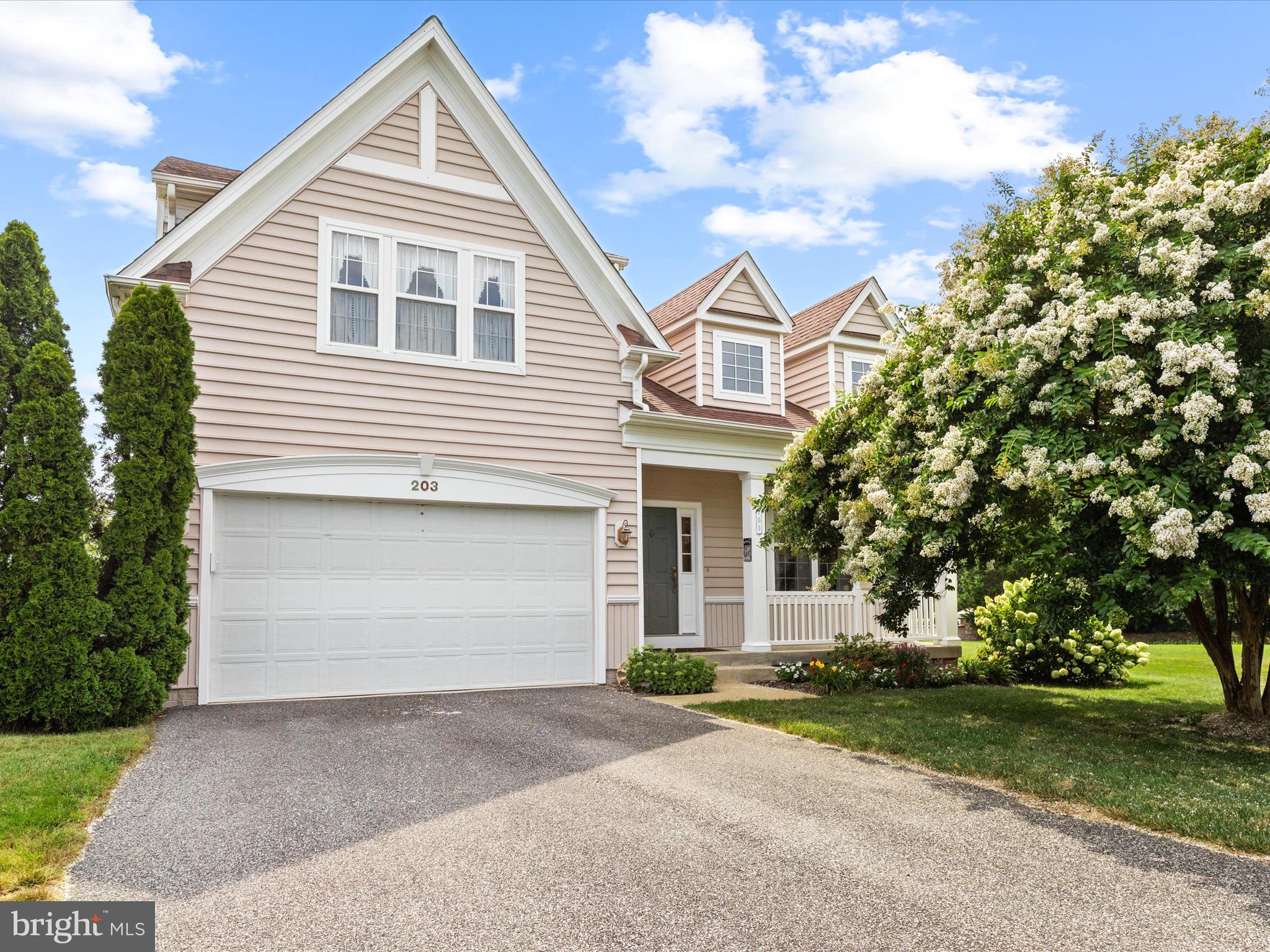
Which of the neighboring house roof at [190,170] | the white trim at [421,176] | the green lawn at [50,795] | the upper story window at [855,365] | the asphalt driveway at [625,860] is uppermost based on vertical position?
the neighboring house roof at [190,170]

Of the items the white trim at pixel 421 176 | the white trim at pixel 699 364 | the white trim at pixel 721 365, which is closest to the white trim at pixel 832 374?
the white trim at pixel 721 365

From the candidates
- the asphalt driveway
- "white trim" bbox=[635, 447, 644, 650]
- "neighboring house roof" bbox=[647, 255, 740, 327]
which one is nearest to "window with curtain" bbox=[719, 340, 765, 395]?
"neighboring house roof" bbox=[647, 255, 740, 327]

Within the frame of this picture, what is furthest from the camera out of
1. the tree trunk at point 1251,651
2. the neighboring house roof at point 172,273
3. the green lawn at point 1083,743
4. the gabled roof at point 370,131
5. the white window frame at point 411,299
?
the white window frame at point 411,299

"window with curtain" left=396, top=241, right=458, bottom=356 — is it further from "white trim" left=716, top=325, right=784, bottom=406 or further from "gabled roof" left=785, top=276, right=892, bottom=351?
"gabled roof" left=785, top=276, right=892, bottom=351

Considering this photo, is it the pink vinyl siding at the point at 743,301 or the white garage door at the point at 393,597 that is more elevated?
the pink vinyl siding at the point at 743,301

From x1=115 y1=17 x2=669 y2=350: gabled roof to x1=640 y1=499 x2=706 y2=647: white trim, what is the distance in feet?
9.38

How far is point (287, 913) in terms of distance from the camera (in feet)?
11.8

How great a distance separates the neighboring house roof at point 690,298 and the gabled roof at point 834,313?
1882mm

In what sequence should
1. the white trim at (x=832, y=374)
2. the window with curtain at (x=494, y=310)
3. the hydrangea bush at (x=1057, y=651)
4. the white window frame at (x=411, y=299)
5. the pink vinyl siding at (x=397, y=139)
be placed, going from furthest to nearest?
the white trim at (x=832, y=374) < the hydrangea bush at (x=1057, y=651) < the window with curtain at (x=494, y=310) < the pink vinyl siding at (x=397, y=139) < the white window frame at (x=411, y=299)

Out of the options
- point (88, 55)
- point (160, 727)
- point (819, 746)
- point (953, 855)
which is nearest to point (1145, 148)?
point (819, 746)

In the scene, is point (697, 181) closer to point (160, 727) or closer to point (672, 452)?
point (672, 452)

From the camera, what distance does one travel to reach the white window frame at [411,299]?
10.1m

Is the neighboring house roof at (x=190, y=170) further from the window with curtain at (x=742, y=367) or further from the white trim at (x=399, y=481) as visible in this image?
the window with curtain at (x=742, y=367)

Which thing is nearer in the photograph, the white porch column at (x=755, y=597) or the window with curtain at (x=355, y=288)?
the window with curtain at (x=355, y=288)
